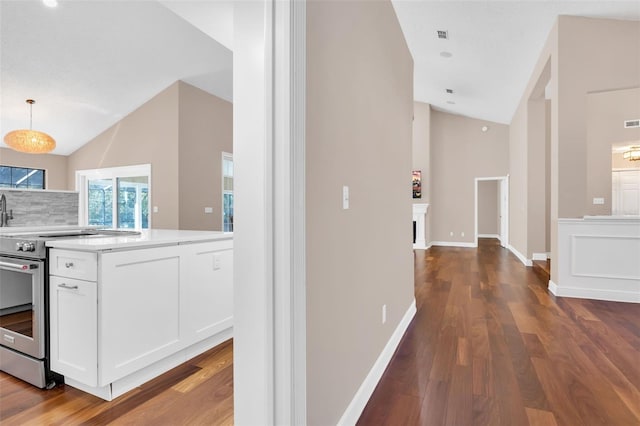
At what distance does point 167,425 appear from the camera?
5.49ft

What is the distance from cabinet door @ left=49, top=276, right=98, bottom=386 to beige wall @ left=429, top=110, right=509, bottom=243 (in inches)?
341

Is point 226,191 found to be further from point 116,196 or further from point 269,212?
point 269,212

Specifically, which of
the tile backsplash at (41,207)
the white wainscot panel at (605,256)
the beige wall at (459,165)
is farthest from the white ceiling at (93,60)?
the beige wall at (459,165)

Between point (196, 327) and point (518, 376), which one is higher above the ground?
point (196, 327)

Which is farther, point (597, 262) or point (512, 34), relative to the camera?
point (512, 34)

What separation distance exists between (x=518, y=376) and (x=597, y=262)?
2684mm

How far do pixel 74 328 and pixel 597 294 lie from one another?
5004 millimetres

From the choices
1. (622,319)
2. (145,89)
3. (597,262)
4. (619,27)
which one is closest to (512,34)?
(619,27)

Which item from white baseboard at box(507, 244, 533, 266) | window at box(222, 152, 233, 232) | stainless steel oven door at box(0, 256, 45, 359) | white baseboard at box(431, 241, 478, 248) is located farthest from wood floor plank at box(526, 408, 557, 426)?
white baseboard at box(431, 241, 478, 248)

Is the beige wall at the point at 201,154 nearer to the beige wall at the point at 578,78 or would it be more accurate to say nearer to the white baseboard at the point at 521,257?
the beige wall at the point at 578,78

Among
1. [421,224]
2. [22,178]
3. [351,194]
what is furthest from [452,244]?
[22,178]

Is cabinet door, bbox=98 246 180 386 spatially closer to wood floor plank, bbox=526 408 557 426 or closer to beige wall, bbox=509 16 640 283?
wood floor plank, bbox=526 408 557 426

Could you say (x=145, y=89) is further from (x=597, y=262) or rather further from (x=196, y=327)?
(x=597, y=262)

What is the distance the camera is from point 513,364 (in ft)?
7.47
